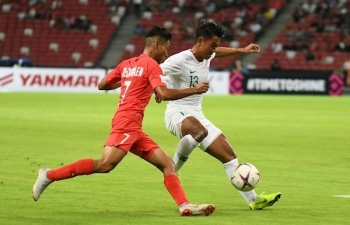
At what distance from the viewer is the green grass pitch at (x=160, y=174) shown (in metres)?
9.67

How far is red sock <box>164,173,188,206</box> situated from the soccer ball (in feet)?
2.76

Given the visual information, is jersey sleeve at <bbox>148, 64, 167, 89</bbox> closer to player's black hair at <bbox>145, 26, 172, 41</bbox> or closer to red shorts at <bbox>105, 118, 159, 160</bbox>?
player's black hair at <bbox>145, 26, 172, 41</bbox>

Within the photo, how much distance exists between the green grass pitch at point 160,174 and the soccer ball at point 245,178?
0.28 m

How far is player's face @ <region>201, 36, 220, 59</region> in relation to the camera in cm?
1052

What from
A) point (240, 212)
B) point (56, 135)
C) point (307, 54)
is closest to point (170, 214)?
point (240, 212)

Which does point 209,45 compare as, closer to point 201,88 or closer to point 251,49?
point 251,49

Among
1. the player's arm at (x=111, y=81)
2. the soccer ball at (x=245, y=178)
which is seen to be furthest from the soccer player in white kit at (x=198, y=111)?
the player's arm at (x=111, y=81)

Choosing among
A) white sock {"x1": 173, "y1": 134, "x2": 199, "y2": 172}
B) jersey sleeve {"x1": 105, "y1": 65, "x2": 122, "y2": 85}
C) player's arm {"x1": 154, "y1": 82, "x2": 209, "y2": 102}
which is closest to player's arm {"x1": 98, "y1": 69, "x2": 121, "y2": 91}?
jersey sleeve {"x1": 105, "y1": 65, "x2": 122, "y2": 85}

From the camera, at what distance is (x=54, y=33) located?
174 ft

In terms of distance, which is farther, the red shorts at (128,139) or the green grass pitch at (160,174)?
the green grass pitch at (160,174)

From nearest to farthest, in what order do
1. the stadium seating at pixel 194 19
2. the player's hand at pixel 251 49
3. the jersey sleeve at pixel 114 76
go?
the jersey sleeve at pixel 114 76 → the player's hand at pixel 251 49 → the stadium seating at pixel 194 19

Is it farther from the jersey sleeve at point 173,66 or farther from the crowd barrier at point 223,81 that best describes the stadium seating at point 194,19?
the jersey sleeve at point 173,66

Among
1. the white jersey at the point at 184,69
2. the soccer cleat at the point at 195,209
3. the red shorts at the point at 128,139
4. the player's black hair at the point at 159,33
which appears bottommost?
the soccer cleat at the point at 195,209

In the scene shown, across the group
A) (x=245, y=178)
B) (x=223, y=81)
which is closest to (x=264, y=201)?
(x=245, y=178)
